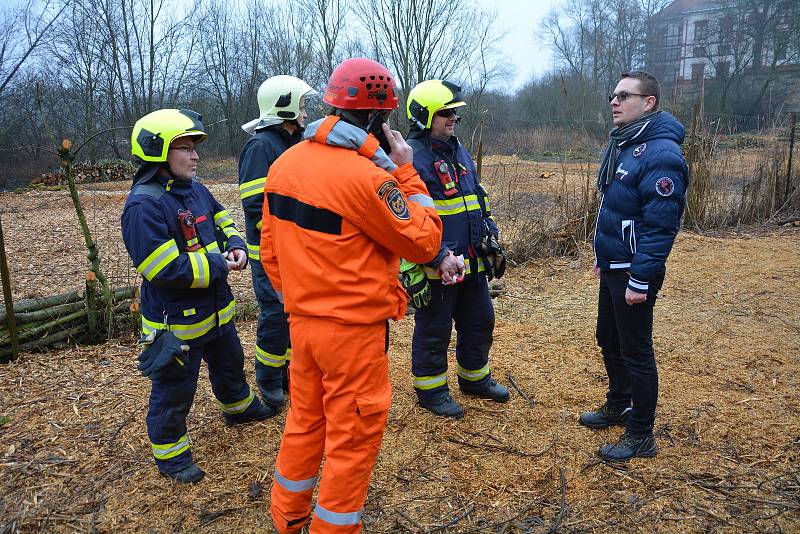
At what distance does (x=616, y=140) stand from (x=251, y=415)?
2968 millimetres

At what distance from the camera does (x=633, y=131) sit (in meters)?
3.32

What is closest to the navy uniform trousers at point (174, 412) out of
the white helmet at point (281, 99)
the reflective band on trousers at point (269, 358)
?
the reflective band on trousers at point (269, 358)

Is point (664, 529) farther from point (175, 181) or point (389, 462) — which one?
point (175, 181)

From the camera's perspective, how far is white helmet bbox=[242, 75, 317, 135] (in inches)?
154

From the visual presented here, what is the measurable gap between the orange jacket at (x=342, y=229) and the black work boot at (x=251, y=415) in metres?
1.71

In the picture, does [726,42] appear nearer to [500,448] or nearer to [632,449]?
[632,449]

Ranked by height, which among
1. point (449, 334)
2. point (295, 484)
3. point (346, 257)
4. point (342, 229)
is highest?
point (342, 229)

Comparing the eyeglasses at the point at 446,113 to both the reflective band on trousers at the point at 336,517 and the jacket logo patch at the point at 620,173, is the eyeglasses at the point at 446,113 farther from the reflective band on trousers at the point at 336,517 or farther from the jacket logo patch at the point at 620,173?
the reflective band on trousers at the point at 336,517

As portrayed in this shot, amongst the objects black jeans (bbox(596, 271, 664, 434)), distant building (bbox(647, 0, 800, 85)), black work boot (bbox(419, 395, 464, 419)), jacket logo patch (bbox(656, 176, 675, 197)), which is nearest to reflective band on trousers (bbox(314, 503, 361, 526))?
black work boot (bbox(419, 395, 464, 419))

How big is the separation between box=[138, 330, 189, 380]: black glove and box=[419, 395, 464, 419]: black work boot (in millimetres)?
1752

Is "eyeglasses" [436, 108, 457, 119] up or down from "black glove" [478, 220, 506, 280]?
up

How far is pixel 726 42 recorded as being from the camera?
35.1 meters

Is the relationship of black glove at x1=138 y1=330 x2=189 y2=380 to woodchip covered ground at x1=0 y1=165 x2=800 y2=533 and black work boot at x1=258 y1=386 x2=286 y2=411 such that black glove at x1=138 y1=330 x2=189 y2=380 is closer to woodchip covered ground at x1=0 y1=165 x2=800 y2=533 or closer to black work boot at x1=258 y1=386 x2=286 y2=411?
woodchip covered ground at x1=0 y1=165 x2=800 y2=533

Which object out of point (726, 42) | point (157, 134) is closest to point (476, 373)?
point (157, 134)
